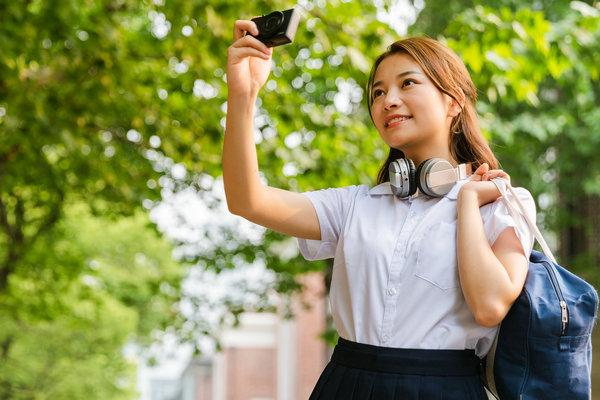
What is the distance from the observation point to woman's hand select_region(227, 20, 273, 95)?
1.94 m

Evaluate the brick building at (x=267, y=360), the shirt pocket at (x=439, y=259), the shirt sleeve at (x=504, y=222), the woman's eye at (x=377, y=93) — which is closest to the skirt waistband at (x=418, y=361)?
the shirt pocket at (x=439, y=259)

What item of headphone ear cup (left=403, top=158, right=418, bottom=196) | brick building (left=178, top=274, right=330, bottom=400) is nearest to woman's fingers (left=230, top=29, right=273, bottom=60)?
headphone ear cup (left=403, top=158, right=418, bottom=196)

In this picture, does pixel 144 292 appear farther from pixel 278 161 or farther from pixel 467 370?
pixel 467 370

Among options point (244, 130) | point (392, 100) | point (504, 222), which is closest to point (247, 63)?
point (244, 130)

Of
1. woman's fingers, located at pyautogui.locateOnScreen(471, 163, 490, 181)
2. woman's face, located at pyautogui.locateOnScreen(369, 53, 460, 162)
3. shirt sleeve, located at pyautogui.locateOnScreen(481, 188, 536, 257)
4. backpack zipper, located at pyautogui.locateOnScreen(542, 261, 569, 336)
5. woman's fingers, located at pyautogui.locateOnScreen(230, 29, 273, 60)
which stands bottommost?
backpack zipper, located at pyautogui.locateOnScreen(542, 261, 569, 336)

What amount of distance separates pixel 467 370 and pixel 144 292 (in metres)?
18.2

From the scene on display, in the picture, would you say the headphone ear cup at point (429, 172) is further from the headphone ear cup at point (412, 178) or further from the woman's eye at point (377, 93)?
the woman's eye at point (377, 93)

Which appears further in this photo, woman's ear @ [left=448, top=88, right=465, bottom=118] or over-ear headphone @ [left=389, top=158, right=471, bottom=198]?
woman's ear @ [left=448, top=88, right=465, bottom=118]

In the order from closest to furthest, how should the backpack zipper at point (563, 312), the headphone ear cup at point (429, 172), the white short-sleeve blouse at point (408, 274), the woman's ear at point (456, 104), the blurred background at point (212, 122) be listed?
the backpack zipper at point (563, 312) → the white short-sleeve blouse at point (408, 274) → the headphone ear cup at point (429, 172) → the woman's ear at point (456, 104) → the blurred background at point (212, 122)

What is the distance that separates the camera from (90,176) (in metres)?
7.45

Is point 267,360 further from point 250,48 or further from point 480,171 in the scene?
point 250,48

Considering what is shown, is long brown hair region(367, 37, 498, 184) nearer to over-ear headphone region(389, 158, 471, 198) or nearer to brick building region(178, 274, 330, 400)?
over-ear headphone region(389, 158, 471, 198)

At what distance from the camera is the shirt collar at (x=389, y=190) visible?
2068 mm

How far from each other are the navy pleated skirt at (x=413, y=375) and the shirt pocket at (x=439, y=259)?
0.57ft
